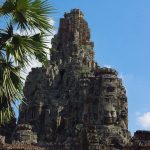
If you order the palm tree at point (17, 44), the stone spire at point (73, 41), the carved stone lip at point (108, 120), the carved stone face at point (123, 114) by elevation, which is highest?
the stone spire at point (73, 41)

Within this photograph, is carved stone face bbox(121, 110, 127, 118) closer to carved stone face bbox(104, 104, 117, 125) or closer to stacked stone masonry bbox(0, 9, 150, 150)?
stacked stone masonry bbox(0, 9, 150, 150)

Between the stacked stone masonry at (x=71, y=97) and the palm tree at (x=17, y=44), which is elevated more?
the stacked stone masonry at (x=71, y=97)

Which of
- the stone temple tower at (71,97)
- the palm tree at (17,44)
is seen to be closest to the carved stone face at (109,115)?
the stone temple tower at (71,97)

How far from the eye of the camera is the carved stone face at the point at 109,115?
75.1 meters

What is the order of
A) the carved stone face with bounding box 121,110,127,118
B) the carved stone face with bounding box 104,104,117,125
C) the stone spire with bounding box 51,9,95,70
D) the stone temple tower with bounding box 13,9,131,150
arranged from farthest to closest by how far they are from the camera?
the stone spire with bounding box 51,9,95,70 < the carved stone face with bounding box 121,110,127,118 < the carved stone face with bounding box 104,104,117,125 < the stone temple tower with bounding box 13,9,131,150

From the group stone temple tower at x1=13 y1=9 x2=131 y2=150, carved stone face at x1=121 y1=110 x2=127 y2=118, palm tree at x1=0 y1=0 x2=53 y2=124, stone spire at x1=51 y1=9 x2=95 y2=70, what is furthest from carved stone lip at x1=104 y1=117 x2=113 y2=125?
palm tree at x1=0 y1=0 x2=53 y2=124

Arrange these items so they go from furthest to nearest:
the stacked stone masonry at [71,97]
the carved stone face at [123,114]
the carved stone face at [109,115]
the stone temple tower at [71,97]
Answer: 1. the carved stone face at [123,114]
2. the carved stone face at [109,115]
3. the stone temple tower at [71,97]
4. the stacked stone masonry at [71,97]

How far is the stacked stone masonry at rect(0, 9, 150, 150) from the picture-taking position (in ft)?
Result: 243

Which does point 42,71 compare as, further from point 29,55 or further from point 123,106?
point 29,55

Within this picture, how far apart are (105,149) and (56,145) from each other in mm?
42829

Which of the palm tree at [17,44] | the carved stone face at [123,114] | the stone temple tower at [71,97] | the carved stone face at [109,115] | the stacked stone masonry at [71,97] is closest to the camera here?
the palm tree at [17,44]

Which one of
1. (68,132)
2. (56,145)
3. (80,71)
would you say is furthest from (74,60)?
(56,145)

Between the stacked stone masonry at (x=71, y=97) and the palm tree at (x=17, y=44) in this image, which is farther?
the stacked stone masonry at (x=71, y=97)

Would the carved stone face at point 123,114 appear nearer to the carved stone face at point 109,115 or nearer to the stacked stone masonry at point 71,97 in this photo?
the stacked stone masonry at point 71,97
